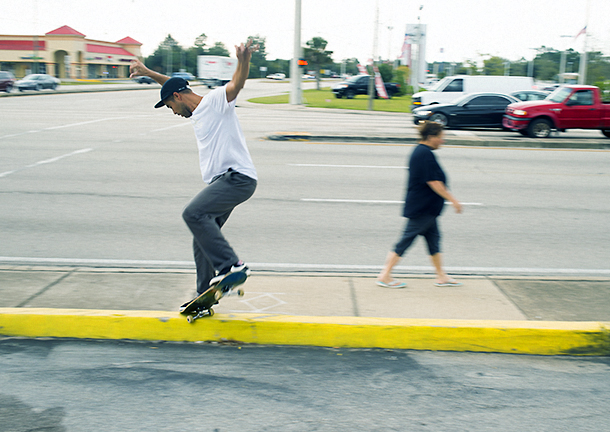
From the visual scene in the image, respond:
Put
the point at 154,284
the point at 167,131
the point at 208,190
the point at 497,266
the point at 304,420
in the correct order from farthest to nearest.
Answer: the point at 167,131
the point at 497,266
the point at 154,284
the point at 208,190
the point at 304,420

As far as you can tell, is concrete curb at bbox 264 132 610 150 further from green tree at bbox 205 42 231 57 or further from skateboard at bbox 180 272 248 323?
green tree at bbox 205 42 231 57

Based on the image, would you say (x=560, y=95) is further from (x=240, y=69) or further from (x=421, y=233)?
(x=240, y=69)

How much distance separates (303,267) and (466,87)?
2207 cm

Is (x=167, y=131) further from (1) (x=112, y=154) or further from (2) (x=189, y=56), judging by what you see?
(2) (x=189, y=56)

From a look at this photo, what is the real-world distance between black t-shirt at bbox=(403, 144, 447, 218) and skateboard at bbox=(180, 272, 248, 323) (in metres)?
1.87

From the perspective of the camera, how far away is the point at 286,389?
3.45m

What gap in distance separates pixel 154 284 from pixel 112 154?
869 cm

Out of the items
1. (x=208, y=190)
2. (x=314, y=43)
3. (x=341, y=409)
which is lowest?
(x=341, y=409)

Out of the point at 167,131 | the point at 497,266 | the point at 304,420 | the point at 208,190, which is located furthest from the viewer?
the point at 167,131

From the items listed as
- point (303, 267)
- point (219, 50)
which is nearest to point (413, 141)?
point (303, 267)

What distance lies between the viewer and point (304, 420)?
310cm

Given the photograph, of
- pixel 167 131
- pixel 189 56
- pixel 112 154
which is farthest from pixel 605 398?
pixel 189 56

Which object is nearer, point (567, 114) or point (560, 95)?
point (567, 114)

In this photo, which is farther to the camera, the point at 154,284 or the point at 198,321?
the point at 154,284
